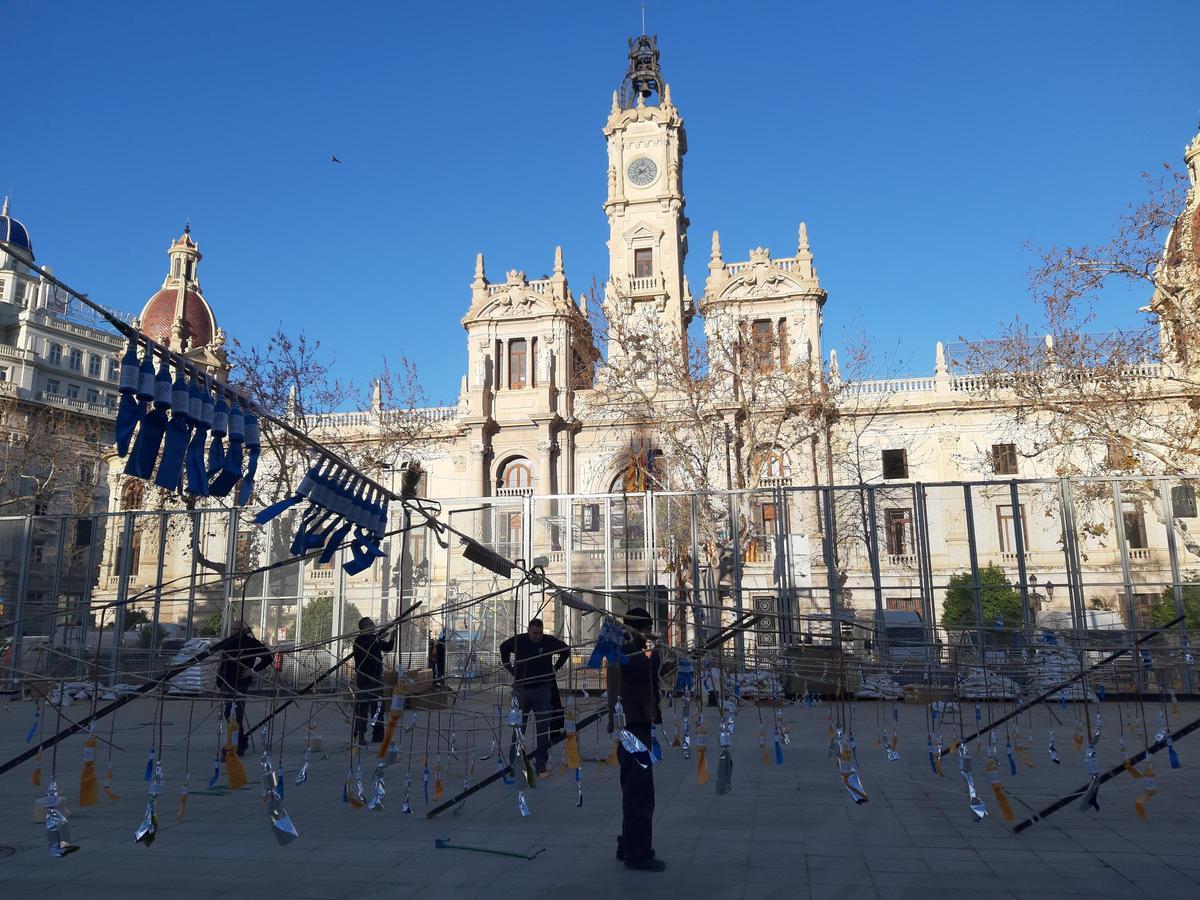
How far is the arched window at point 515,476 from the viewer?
3719 centimetres

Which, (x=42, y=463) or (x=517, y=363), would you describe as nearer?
(x=42, y=463)

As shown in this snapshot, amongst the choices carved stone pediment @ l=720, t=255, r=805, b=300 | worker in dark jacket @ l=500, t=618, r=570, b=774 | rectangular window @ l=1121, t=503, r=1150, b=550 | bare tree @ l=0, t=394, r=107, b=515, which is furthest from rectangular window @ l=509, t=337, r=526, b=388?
worker in dark jacket @ l=500, t=618, r=570, b=774

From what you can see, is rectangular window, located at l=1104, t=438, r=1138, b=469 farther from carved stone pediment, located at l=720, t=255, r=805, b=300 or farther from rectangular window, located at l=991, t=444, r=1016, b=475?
carved stone pediment, located at l=720, t=255, r=805, b=300

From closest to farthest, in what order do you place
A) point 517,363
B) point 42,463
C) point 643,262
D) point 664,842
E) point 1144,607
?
point 664,842, point 1144,607, point 42,463, point 517,363, point 643,262

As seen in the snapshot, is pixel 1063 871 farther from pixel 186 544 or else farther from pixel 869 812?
pixel 186 544

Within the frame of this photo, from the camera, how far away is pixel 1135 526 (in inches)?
1113

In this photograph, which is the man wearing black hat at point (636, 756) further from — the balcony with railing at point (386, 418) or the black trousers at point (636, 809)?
the balcony with railing at point (386, 418)

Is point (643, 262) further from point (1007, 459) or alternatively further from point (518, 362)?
point (1007, 459)

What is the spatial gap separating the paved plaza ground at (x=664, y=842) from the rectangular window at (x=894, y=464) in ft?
80.1

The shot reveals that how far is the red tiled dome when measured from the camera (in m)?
63.2

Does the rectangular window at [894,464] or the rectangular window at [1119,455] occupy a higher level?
the rectangular window at [894,464]

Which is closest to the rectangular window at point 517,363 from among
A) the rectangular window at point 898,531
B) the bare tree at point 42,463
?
the bare tree at point 42,463

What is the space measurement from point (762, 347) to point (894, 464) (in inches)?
329

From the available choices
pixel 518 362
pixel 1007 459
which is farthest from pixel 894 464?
pixel 518 362
